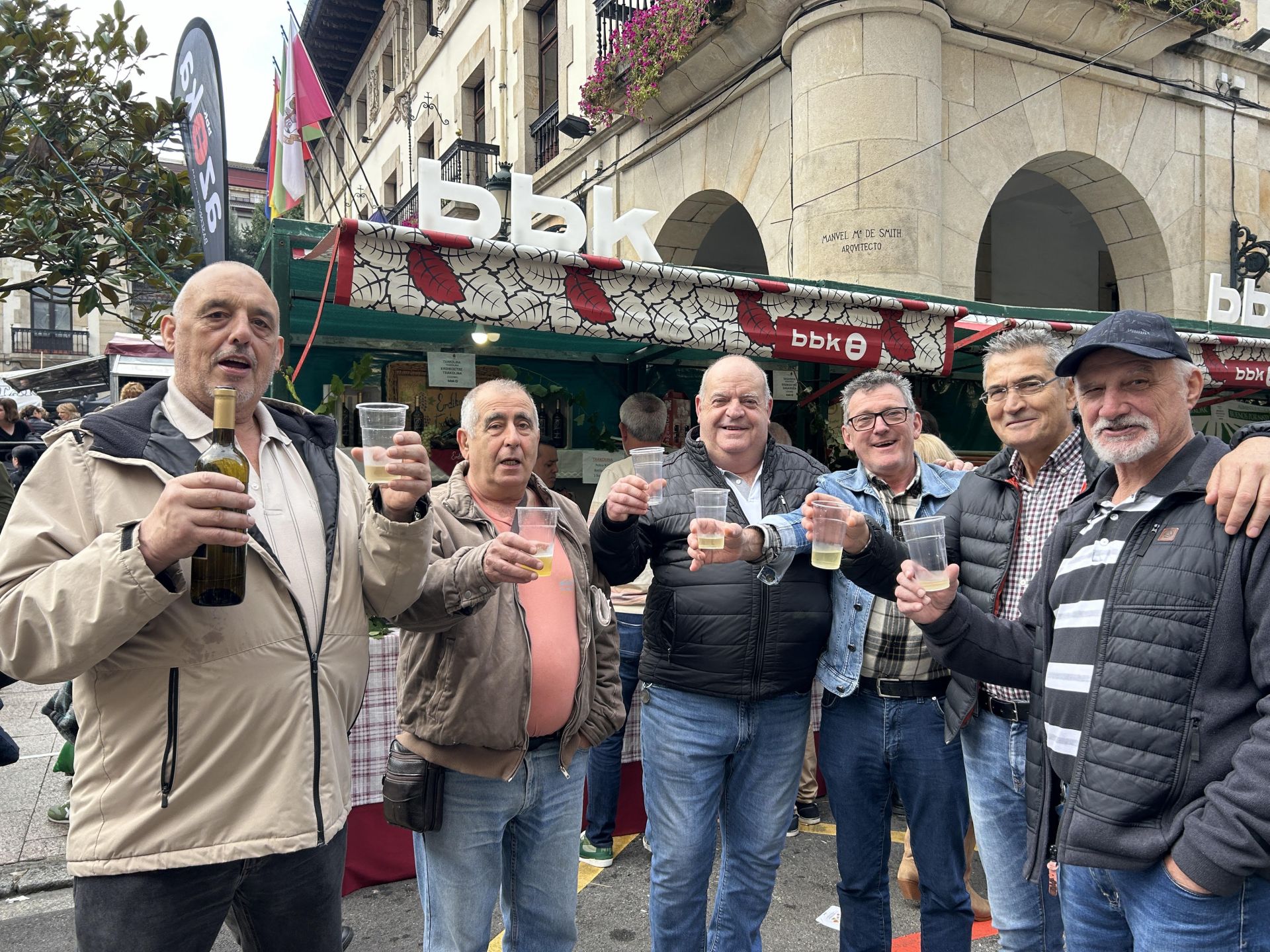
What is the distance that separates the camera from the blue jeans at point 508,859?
88.2 inches

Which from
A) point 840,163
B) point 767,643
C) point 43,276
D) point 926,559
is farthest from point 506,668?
point 840,163

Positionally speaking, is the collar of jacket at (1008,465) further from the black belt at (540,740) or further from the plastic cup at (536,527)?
the black belt at (540,740)

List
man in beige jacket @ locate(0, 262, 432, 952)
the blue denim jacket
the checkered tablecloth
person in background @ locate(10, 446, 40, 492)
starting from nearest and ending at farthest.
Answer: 1. man in beige jacket @ locate(0, 262, 432, 952)
2. the blue denim jacket
3. the checkered tablecloth
4. person in background @ locate(10, 446, 40, 492)

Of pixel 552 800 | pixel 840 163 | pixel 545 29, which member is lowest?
pixel 552 800

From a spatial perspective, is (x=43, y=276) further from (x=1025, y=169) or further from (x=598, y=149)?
(x=1025, y=169)

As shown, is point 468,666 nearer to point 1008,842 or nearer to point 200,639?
point 200,639

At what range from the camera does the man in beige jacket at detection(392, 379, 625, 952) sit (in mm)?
2174

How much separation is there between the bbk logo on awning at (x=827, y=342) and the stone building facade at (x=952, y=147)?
2450 millimetres

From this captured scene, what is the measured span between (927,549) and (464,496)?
1.36m

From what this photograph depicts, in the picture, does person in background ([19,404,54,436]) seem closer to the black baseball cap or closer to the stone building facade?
the stone building facade

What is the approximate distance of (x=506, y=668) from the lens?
7.32ft

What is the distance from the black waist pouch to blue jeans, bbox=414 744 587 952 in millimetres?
48

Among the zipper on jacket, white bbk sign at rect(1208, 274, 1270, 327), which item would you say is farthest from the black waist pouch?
white bbk sign at rect(1208, 274, 1270, 327)

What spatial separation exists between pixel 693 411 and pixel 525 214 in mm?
2846
